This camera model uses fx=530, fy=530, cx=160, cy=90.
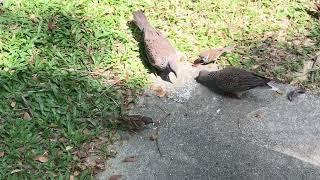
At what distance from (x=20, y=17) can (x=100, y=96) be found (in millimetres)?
1464

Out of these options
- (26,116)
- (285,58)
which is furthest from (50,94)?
(285,58)

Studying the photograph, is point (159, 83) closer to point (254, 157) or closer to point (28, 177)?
point (254, 157)

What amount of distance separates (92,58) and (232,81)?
1456 mm

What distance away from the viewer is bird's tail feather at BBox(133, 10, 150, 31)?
553cm

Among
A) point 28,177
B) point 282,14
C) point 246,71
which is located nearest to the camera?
point 28,177

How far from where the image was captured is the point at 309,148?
4691 millimetres

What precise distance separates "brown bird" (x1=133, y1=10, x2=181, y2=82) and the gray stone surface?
0.17 m

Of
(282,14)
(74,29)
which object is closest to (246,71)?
(282,14)

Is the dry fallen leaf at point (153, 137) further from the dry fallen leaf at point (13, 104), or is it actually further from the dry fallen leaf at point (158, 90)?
the dry fallen leaf at point (13, 104)

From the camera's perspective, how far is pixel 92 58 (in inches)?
213

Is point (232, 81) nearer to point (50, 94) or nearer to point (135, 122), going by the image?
point (135, 122)

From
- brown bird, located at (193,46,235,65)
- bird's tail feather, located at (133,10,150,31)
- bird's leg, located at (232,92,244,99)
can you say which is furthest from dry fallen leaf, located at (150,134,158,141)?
bird's tail feather, located at (133,10,150,31)

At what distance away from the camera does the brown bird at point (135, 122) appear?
4742mm

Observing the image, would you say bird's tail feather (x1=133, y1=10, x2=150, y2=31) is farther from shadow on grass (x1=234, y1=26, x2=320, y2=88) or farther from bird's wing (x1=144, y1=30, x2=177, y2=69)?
shadow on grass (x1=234, y1=26, x2=320, y2=88)
